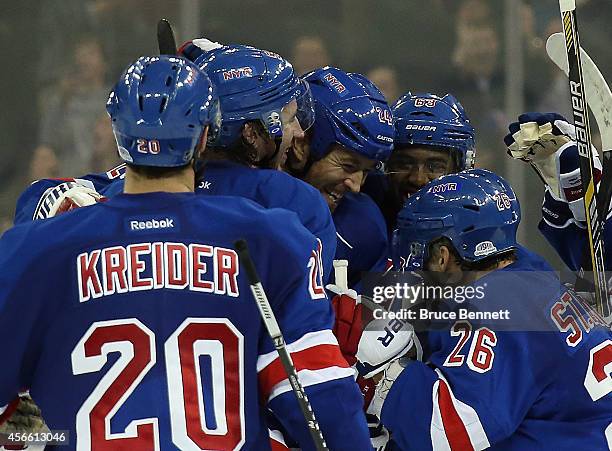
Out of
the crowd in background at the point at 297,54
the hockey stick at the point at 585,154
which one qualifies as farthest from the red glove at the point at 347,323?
the crowd in background at the point at 297,54

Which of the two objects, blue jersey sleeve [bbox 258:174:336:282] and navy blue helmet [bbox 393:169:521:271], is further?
navy blue helmet [bbox 393:169:521:271]

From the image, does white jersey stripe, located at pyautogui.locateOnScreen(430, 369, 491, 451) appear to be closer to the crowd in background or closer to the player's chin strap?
the player's chin strap

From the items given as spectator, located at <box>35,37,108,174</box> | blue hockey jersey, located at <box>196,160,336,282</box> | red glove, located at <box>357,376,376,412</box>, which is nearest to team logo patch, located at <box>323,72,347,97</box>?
blue hockey jersey, located at <box>196,160,336,282</box>

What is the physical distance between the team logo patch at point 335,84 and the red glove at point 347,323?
21.5 inches

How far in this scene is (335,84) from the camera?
10.2 ft

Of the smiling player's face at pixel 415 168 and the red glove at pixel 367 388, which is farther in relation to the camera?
the smiling player's face at pixel 415 168

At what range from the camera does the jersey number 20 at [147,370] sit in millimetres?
1992

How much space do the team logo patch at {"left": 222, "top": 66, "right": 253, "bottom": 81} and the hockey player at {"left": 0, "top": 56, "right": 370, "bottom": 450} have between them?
570 millimetres

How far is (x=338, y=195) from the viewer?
3107 mm

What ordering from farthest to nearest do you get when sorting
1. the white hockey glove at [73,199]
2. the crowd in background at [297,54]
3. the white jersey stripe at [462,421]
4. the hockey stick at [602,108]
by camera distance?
1. the crowd in background at [297,54]
2. the hockey stick at [602,108]
3. the white jersey stripe at [462,421]
4. the white hockey glove at [73,199]

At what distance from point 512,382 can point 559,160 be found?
2.99ft

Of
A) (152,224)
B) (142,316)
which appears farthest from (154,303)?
(152,224)

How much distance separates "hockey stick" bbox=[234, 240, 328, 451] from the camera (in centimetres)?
195

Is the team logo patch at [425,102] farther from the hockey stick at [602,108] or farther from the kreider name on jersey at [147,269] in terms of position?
the kreider name on jersey at [147,269]
